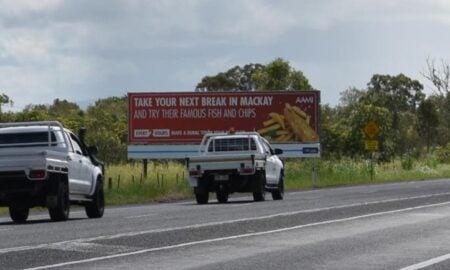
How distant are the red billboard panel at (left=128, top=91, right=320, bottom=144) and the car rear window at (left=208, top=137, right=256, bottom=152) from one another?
77.8 feet

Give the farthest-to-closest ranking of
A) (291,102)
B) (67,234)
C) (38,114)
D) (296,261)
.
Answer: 1. (38,114)
2. (291,102)
3. (67,234)
4. (296,261)

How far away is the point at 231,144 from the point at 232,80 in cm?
7690

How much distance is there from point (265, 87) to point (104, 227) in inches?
2381

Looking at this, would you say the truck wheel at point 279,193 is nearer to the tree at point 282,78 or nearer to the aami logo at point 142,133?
the aami logo at point 142,133

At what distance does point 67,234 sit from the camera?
64.2ft

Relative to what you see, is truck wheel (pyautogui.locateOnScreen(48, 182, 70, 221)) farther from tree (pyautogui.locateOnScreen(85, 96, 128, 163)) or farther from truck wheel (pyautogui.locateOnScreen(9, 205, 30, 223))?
tree (pyautogui.locateOnScreen(85, 96, 128, 163))

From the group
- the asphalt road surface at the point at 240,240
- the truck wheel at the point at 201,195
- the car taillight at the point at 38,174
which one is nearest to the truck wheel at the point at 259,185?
the truck wheel at the point at 201,195

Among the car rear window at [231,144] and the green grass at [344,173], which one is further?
the green grass at [344,173]

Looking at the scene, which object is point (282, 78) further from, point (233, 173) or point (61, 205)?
point (61, 205)

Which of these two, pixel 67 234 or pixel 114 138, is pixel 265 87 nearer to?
pixel 114 138

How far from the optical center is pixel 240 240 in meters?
18.1

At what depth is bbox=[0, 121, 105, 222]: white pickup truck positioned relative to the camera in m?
23.3

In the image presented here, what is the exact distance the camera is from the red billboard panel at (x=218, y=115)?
59.8 m

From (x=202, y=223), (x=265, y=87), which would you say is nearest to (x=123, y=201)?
(x=202, y=223)
